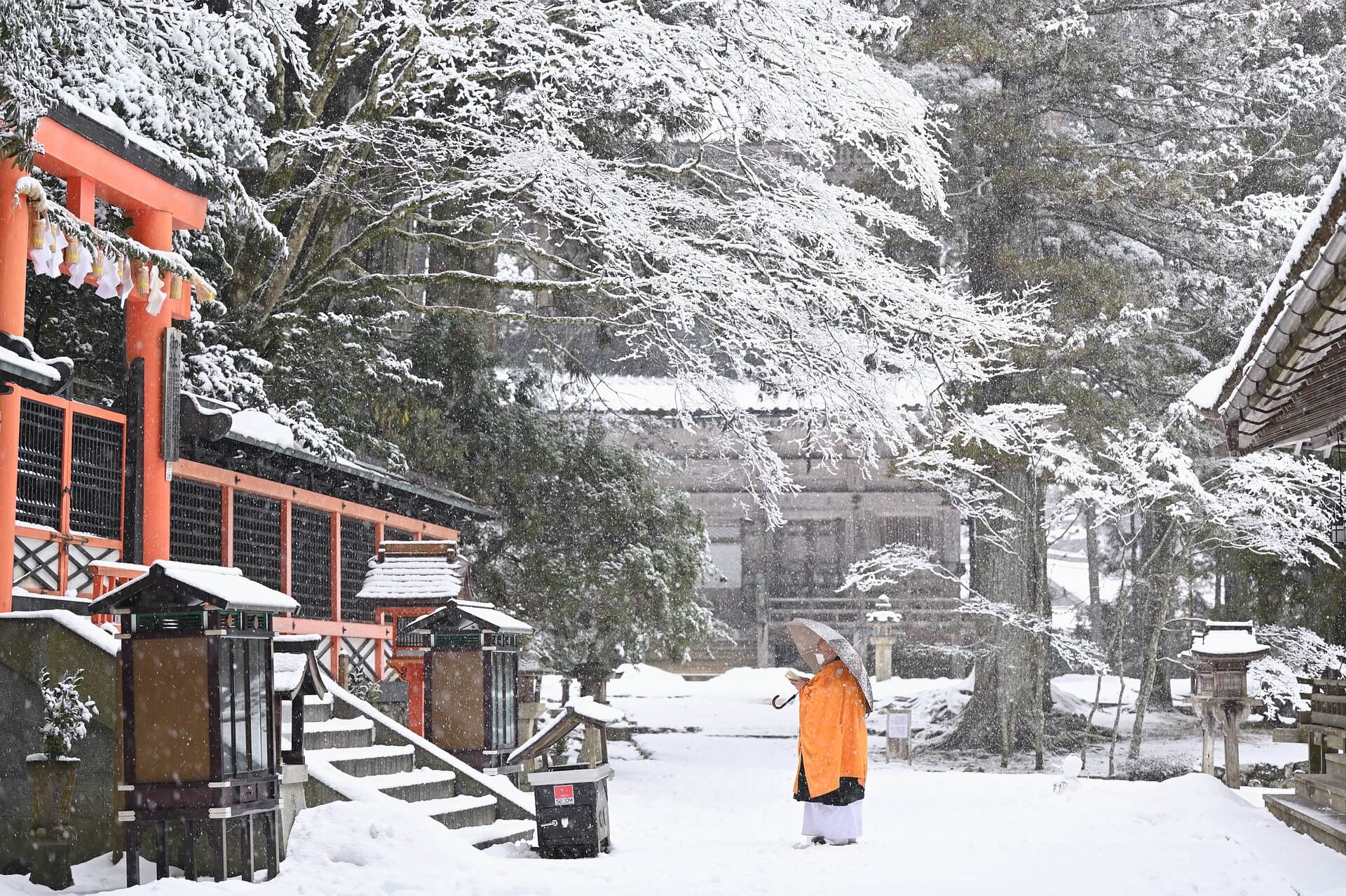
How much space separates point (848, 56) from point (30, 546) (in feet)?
28.0

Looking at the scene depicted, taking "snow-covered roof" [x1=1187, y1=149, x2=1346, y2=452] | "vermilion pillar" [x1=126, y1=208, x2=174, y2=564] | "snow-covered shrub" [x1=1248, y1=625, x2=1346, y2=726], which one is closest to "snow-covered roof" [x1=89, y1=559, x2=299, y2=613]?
"vermilion pillar" [x1=126, y1=208, x2=174, y2=564]

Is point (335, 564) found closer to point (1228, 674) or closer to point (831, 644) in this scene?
point (831, 644)

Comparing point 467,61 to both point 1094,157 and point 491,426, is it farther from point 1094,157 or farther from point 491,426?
point 1094,157

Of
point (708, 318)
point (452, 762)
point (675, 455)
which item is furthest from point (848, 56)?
point (675, 455)

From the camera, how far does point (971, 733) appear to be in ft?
68.9

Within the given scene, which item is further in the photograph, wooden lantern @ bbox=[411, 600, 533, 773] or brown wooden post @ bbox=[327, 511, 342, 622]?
brown wooden post @ bbox=[327, 511, 342, 622]

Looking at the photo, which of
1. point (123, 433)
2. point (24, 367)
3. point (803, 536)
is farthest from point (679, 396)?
point (803, 536)

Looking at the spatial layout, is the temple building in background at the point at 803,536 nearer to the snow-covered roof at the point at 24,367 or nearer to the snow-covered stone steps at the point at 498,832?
the snow-covered stone steps at the point at 498,832

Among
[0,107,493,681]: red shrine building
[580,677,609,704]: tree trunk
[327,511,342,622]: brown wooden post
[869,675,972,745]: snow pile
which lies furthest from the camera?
[869,675,972,745]: snow pile

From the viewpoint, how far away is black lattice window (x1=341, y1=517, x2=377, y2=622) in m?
13.5

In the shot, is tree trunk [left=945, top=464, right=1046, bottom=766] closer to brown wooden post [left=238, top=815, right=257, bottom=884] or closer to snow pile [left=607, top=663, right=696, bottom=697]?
snow pile [left=607, top=663, right=696, bottom=697]

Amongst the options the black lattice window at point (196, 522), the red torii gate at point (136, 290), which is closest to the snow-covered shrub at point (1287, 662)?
the black lattice window at point (196, 522)

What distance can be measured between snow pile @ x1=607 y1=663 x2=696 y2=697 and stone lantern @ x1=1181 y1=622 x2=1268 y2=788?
1511 centimetres

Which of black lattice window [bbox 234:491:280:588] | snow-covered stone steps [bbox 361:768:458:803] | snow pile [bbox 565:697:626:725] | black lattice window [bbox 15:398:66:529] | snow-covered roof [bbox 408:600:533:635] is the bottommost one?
snow-covered stone steps [bbox 361:768:458:803]
